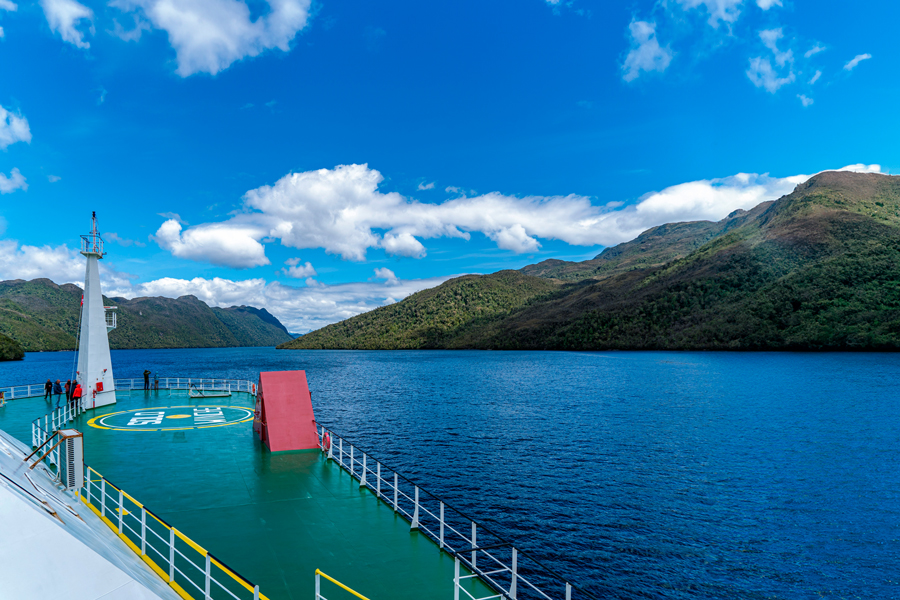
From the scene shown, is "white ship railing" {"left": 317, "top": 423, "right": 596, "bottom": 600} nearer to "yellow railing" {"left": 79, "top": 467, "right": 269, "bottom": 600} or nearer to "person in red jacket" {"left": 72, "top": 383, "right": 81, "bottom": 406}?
"yellow railing" {"left": 79, "top": 467, "right": 269, "bottom": 600}

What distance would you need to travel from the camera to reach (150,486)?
18.5 meters

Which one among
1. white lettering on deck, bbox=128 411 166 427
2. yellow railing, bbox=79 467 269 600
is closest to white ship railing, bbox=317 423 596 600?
yellow railing, bbox=79 467 269 600

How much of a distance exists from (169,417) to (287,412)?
1290 centimetres

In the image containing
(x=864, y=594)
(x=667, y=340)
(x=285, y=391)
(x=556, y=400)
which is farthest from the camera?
(x=667, y=340)

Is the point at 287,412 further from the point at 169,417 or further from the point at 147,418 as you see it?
the point at 147,418

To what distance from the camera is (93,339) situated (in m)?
31.9

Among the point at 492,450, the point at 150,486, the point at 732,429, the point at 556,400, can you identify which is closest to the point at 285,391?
the point at 150,486

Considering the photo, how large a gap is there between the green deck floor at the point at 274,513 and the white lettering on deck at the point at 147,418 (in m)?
2.79

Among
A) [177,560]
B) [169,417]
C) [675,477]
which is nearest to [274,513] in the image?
[177,560]

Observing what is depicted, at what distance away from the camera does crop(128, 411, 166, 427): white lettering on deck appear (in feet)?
99.4

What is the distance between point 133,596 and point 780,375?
103437mm

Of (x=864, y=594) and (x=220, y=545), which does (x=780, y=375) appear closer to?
(x=864, y=594)

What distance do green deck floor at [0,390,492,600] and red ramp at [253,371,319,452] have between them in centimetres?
85

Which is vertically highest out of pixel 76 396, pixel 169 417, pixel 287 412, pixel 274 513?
pixel 76 396
